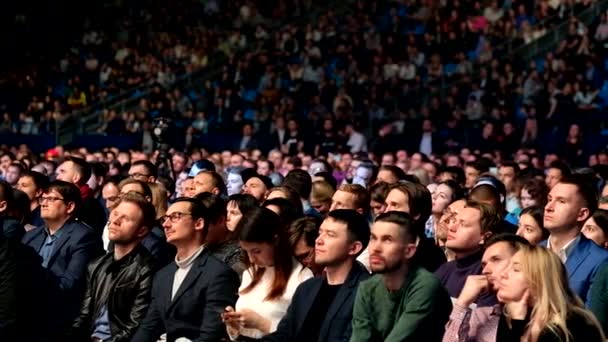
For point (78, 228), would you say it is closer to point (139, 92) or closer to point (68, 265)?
point (68, 265)

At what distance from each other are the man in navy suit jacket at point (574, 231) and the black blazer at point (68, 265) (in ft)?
10.7

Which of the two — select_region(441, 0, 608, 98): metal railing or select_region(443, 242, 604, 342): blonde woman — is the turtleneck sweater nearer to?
select_region(443, 242, 604, 342): blonde woman

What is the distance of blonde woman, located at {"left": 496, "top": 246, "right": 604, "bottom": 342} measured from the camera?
6051 mm

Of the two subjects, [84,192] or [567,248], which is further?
[84,192]

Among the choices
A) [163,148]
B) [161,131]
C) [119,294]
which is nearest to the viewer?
[119,294]

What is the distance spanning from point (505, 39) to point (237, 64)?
6357 mm

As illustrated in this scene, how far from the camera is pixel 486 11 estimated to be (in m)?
29.4

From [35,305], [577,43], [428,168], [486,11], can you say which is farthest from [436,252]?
[486,11]

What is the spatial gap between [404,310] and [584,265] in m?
1.79

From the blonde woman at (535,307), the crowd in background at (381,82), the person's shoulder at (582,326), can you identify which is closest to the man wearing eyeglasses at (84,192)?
the blonde woman at (535,307)

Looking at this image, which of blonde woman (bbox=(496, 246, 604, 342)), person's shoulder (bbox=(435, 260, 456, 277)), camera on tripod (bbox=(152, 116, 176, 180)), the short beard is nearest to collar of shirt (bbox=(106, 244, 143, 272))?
person's shoulder (bbox=(435, 260, 456, 277))

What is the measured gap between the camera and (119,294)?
28.3 feet

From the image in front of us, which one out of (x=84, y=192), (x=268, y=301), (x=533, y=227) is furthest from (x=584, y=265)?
(x=84, y=192)

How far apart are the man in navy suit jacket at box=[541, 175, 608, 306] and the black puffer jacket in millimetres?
2633
